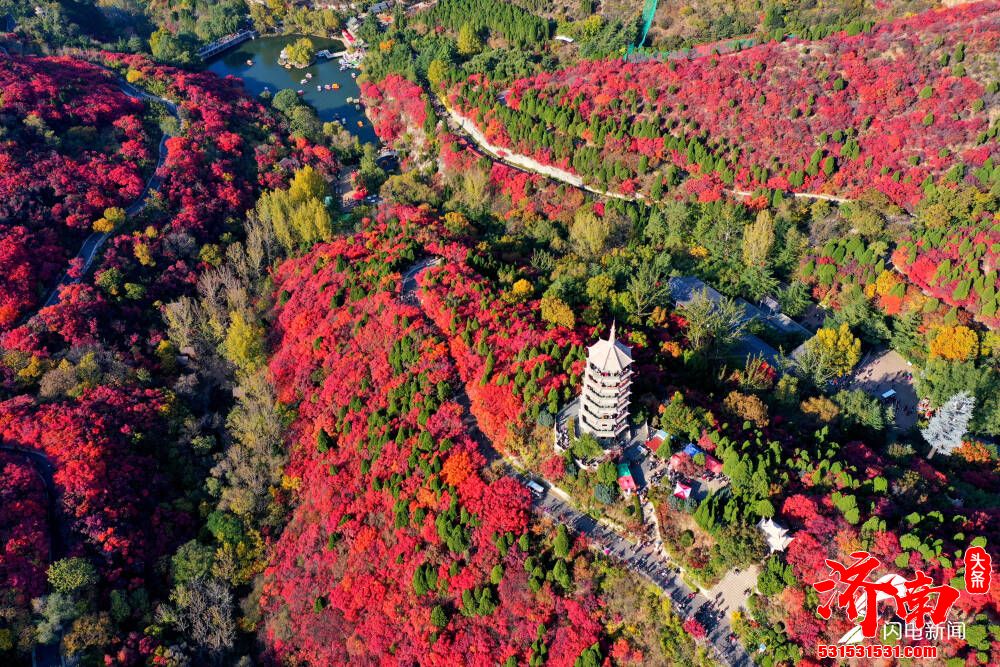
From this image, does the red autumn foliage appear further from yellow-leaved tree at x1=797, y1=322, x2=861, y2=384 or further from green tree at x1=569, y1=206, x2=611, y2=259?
yellow-leaved tree at x1=797, y1=322, x2=861, y2=384

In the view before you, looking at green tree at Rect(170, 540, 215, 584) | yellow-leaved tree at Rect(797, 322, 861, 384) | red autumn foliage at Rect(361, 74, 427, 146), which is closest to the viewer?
green tree at Rect(170, 540, 215, 584)

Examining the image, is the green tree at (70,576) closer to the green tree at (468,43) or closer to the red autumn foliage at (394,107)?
the red autumn foliage at (394,107)

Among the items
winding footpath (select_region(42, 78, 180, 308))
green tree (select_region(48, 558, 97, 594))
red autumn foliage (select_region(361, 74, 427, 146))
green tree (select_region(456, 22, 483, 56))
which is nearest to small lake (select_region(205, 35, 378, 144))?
red autumn foliage (select_region(361, 74, 427, 146))

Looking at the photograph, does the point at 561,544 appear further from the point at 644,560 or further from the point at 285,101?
the point at 285,101

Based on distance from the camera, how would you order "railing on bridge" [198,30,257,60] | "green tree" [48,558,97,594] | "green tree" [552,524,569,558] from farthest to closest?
"railing on bridge" [198,30,257,60], "green tree" [48,558,97,594], "green tree" [552,524,569,558]

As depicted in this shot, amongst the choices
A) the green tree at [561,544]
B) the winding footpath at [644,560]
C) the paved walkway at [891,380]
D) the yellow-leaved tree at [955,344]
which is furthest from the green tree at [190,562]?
the yellow-leaved tree at [955,344]

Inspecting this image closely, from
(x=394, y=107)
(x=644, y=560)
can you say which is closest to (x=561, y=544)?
(x=644, y=560)

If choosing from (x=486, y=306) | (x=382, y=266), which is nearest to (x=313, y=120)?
(x=382, y=266)
